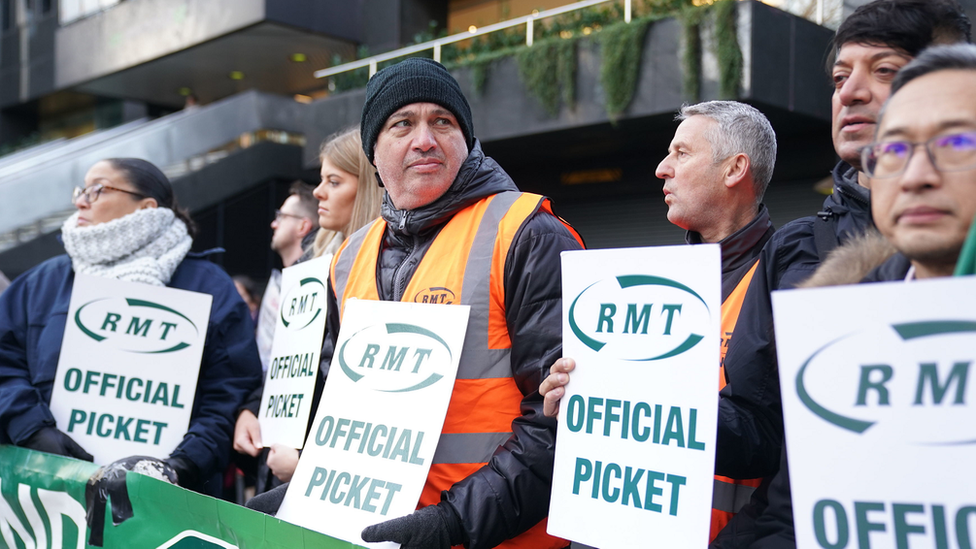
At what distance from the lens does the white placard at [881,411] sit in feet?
4.15

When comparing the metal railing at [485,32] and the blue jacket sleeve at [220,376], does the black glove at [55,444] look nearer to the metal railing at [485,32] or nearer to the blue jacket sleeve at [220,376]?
the blue jacket sleeve at [220,376]

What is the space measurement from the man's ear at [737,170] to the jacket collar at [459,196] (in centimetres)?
71

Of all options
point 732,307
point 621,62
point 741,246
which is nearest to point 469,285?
point 732,307

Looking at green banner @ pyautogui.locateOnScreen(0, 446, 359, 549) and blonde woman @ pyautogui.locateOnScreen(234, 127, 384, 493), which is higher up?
blonde woman @ pyautogui.locateOnScreen(234, 127, 384, 493)

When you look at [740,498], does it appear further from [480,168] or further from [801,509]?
[480,168]

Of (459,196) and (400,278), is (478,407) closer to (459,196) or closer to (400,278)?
(400,278)

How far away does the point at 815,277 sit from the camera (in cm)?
159

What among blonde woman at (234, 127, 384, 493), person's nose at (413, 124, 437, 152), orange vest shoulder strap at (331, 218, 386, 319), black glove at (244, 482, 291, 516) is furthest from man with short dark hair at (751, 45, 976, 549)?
blonde woman at (234, 127, 384, 493)

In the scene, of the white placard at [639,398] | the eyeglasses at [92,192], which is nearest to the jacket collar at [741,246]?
the white placard at [639,398]

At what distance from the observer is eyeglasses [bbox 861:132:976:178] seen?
1.32m

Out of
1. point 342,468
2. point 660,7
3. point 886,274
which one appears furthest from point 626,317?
point 660,7

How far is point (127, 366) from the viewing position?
125 inches

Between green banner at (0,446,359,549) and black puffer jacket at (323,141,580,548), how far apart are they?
342 mm

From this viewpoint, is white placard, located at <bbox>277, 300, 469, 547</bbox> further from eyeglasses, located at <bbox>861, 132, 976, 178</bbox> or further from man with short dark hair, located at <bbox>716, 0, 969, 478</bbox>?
eyeglasses, located at <bbox>861, 132, 976, 178</bbox>
